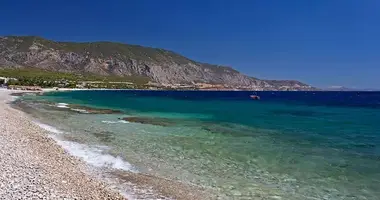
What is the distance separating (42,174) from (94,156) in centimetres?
763

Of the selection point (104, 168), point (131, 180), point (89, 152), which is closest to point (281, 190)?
point (131, 180)

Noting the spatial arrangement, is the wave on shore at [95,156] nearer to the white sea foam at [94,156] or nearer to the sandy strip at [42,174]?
the white sea foam at [94,156]

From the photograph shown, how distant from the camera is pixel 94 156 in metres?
26.6

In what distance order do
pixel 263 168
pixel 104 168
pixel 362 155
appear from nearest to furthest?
pixel 104 168, pixel 263 168, pixel 362 155

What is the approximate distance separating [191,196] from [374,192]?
10.6 meters

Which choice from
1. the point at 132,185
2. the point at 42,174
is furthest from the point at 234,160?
the point at 42,174

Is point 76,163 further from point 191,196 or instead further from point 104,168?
point 191,196

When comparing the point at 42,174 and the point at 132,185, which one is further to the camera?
the point at 132,185

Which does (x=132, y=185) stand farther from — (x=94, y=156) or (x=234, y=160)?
(x=234, y=160)

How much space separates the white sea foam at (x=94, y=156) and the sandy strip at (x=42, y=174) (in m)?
0.95

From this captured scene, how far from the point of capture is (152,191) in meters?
18.4

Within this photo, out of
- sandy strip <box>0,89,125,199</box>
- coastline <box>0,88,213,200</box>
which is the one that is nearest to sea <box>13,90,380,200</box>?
coastline <box>0,88,213,200</box>

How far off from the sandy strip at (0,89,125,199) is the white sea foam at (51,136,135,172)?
947mm

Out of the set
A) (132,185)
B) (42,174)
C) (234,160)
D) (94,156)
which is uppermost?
(42,174)
